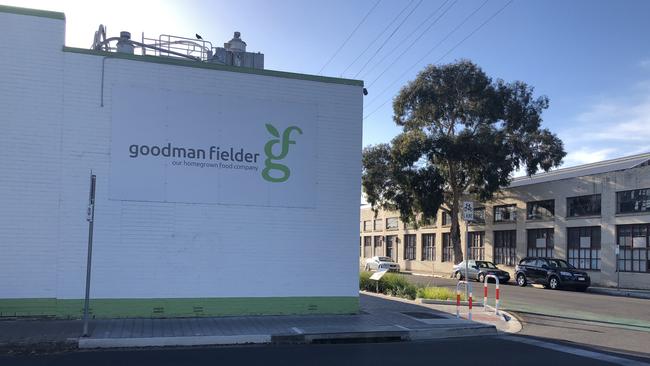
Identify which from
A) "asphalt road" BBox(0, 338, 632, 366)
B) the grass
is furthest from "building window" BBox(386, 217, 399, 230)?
"asphalt road" BBox(0, 338, 632, 366)

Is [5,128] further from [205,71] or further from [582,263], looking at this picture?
[582,263]

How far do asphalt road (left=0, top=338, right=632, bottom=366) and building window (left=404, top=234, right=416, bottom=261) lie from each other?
42886mm

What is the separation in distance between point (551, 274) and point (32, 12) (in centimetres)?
2645

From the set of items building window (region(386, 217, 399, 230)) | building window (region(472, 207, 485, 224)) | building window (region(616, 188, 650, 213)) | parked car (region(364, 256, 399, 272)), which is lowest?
parked car (region(364, 256, 399, 272))

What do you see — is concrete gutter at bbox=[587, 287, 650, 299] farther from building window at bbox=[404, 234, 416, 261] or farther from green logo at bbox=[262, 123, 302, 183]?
building window at bbox=[404, 234, 416, 261]

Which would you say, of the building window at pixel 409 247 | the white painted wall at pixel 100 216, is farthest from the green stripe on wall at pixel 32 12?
the building window at pixel 409 247

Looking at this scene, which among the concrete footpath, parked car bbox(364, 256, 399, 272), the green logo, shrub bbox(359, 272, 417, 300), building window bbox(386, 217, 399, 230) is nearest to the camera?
the concrete footpath

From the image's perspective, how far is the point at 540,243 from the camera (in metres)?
38.2

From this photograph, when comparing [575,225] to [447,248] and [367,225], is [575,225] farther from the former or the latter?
[367,225]

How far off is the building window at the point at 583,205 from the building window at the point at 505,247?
553 centimetres

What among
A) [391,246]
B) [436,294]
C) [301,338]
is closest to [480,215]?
[391,246]

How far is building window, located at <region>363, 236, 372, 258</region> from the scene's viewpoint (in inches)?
2477

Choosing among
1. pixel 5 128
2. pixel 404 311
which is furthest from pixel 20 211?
pixel 404 311

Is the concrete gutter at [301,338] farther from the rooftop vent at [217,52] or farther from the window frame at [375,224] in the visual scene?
the window frame at [375,224]
